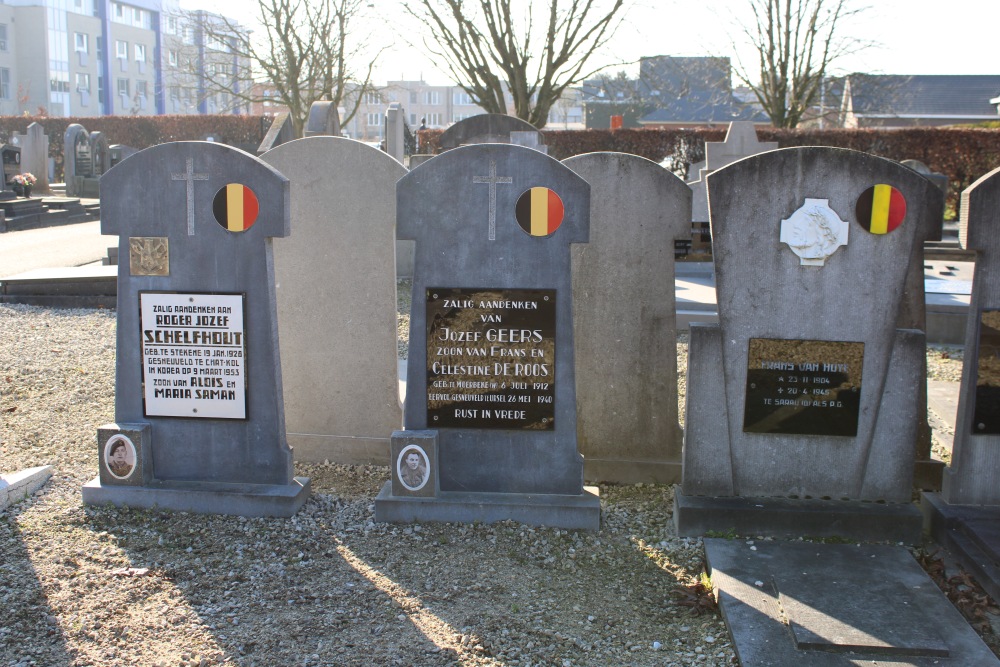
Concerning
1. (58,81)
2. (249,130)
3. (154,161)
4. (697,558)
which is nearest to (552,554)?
(697,558)

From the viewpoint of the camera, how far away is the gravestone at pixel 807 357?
4.20m

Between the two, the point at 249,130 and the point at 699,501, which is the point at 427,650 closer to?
the point at 699,501

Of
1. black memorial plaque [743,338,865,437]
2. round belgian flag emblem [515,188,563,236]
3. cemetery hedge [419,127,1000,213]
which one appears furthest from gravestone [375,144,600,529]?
cemetery hedge [419,127,1000,213]

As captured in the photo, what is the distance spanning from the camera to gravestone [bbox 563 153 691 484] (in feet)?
16.5

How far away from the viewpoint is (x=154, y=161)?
173 inches

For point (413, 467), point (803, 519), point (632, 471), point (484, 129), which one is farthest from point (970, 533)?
point (484, 129)

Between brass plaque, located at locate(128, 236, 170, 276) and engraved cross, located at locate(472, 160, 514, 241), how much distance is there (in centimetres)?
160

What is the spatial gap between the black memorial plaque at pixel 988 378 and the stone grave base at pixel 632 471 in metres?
1.64

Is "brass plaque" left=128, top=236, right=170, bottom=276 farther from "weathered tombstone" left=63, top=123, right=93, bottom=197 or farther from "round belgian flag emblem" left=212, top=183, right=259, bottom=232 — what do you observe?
"weathered tombstone" left=63, top=123, right=93, bottom=197

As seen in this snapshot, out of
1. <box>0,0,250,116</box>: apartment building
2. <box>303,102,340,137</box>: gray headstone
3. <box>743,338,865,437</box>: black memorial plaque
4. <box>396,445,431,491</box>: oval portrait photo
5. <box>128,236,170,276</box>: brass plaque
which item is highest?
<box>0,0,250,116</box>: apartment building

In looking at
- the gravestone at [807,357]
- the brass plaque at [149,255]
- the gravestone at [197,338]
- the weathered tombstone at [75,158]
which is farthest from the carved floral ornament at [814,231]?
the weathered tombstone at [75,158]

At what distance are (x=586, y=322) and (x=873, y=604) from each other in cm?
222

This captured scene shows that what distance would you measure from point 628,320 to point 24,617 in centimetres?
333

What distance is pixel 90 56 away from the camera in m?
71.2
